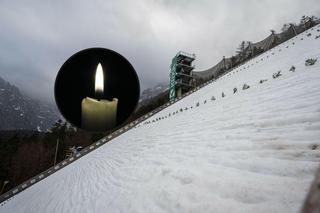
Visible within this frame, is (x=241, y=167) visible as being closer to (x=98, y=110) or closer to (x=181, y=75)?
(x=98, y=110)

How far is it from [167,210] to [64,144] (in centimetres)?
7327

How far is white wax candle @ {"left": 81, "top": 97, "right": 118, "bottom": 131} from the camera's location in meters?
1.21

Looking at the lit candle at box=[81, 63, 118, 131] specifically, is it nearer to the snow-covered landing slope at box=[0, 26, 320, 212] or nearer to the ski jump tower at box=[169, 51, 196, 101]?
the snow-covered landing slope at box=[0, 26, 320, 212]

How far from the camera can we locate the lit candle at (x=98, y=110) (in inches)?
47.3

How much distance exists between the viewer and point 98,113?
3.99ft

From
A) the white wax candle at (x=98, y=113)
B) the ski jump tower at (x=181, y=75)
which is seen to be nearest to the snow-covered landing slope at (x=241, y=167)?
the white wax candle at (x=98, y=113)
